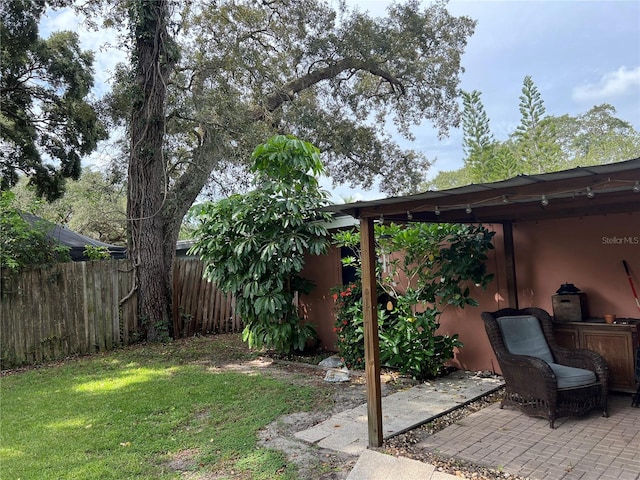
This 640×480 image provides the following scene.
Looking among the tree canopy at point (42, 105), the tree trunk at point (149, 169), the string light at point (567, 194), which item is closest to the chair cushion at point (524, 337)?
the string light at point (567, 194)

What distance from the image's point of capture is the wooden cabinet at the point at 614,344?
169 inches

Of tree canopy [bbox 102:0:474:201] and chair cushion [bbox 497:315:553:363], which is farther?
tree canopy [bbox 102:0:474:201]

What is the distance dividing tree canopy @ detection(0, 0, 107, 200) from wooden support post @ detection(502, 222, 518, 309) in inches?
335

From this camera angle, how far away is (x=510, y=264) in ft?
17.0

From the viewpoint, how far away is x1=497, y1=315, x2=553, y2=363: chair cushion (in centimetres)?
434

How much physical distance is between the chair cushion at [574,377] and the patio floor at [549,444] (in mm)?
334

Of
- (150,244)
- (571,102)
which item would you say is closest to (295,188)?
(150,244)

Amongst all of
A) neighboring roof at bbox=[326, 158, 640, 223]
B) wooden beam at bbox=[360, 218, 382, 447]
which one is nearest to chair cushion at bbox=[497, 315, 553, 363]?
neighboring roof at bbox=[326, 158, 640, 223]

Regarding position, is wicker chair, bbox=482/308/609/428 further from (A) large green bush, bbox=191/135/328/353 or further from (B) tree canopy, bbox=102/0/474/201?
(B) tree canopy, bbox=102/0/474/201

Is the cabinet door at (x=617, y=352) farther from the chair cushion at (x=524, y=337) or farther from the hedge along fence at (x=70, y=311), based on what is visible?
the hedge along fence at (x=70, y=311)

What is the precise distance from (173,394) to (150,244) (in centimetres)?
409

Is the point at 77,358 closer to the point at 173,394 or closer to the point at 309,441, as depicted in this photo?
the point at 173,394

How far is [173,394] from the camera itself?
495cm

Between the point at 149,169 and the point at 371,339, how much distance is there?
6.44 m
